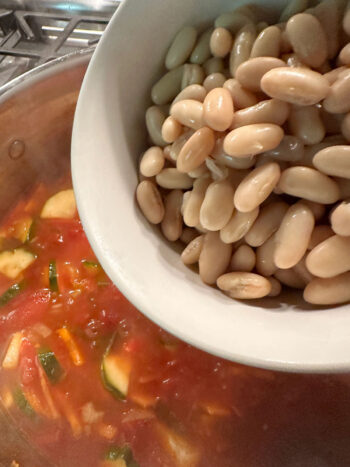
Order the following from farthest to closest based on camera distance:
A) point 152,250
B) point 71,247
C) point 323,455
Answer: point 71,247, point 323,455, point 152,250

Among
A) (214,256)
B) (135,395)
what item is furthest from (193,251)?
(135,395)

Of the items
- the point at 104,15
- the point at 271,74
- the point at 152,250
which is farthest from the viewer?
the point at 104,15

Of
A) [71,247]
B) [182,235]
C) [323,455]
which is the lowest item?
[323,455]

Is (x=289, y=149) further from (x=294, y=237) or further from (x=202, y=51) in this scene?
(x=202, y=51)

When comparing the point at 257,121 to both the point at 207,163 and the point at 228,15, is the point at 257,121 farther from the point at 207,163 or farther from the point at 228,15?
the point at 228,15

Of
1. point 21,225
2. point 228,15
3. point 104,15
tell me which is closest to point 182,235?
point 228,15

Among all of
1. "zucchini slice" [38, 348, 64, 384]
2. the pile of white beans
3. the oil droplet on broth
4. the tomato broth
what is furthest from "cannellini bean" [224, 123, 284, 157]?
the oil droplet on broth

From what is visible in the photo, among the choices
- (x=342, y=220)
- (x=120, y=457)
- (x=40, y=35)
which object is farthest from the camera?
(x=40, y=35)
